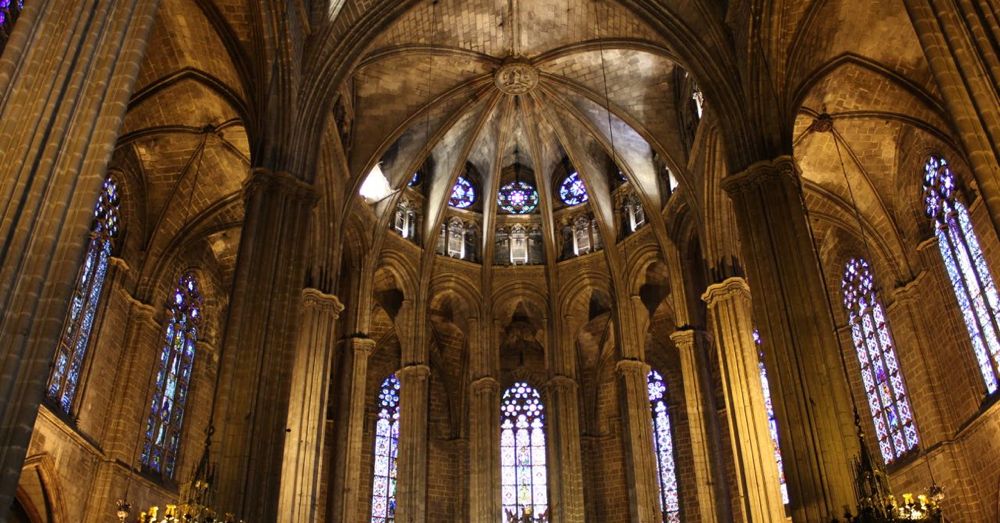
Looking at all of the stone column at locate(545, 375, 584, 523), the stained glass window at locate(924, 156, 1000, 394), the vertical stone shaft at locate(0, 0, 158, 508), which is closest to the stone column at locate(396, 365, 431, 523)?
the stone column at locate(545, 375, 584, 523)

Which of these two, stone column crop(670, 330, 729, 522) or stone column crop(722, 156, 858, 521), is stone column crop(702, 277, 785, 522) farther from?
stone column crop(722, 156, 858, 521)

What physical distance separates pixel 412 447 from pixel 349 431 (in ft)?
6.32

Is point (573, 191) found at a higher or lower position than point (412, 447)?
higher

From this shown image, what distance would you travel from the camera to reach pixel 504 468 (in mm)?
27297

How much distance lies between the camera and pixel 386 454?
91.2 ft

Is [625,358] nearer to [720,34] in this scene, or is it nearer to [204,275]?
[720,34]

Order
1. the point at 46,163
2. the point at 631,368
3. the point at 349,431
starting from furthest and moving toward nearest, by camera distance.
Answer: the point at 631,368, the point at 349,431, the point at 46,163

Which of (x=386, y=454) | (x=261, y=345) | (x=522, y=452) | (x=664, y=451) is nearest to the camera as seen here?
(x=261, y=345)

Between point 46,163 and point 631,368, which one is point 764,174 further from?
point 46,163

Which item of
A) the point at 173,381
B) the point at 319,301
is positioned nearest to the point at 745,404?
the point at 319,301

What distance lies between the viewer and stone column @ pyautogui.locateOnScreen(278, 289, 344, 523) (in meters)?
18.0


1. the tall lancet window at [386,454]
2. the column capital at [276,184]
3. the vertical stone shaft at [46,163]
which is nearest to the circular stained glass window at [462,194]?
the tall lancet window at [386,454]

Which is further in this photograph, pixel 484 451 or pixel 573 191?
pixel 573 191

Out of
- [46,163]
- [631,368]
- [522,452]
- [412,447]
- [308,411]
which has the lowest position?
[46,163]
